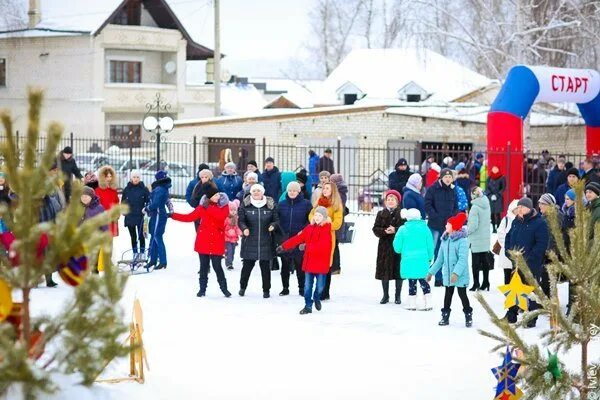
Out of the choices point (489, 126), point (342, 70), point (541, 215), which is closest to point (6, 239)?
point (541, 215)

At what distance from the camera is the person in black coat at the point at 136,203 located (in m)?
18.1

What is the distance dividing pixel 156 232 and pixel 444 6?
66.0ft

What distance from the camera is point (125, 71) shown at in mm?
51719

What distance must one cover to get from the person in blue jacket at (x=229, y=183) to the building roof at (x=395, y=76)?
27.0 m

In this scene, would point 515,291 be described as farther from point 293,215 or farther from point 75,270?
point 75,270

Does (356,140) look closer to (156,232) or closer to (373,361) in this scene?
(156,232)

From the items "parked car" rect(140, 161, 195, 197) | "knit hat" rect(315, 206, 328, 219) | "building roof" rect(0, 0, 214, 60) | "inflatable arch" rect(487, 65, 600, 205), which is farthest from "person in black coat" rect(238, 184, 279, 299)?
"building roof" rect(0, 0, 214, 60)

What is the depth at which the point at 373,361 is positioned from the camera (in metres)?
12.2

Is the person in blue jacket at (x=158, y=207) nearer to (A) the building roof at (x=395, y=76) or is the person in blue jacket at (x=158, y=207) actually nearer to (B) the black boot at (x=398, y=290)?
(B) the black boot at (x=398, y=290)

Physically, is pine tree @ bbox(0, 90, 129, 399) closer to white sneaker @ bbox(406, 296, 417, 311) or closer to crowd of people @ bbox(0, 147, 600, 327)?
crowd of people @ bbox(0, 147, 600, 327)

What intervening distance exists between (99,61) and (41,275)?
45413mm

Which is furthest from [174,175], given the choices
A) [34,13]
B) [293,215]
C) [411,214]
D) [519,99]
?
[34,13]

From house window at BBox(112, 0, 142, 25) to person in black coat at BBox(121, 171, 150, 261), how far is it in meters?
34.2

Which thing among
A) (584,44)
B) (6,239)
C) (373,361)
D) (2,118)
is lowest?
(373,361)
